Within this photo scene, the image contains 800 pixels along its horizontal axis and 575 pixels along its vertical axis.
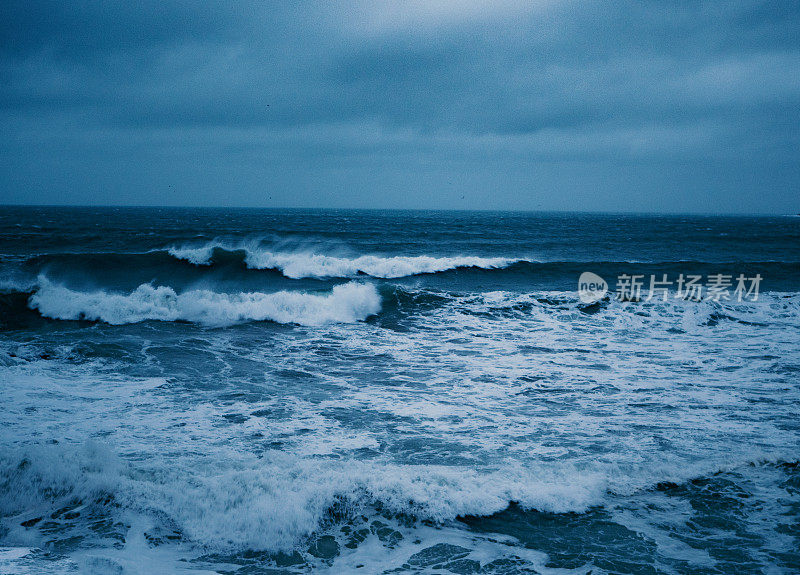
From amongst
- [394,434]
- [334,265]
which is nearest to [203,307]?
[334,265]

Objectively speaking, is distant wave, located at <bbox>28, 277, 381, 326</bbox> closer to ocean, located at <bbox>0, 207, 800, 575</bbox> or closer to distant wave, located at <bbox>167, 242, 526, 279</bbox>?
ocean, located at <bbox>0, 207, 800, 575</bbox>

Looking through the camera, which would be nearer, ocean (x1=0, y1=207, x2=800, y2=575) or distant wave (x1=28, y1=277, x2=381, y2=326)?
ocean (x1=0, y1=207, x2=800, y2=575)

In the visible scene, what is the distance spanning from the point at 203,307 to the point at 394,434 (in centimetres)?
912

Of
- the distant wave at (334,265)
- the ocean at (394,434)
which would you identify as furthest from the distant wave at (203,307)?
the distant wave at (334,265)

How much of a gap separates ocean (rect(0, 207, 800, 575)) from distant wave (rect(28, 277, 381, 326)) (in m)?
0.09

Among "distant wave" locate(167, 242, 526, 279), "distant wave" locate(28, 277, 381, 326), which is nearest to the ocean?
"distant wave" locate(28, 277, 381, 326)

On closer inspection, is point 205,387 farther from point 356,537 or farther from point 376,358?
point 356,537

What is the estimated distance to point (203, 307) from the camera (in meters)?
14.1

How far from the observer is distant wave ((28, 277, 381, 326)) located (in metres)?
13.9

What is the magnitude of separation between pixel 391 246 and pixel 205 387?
23.4 meters

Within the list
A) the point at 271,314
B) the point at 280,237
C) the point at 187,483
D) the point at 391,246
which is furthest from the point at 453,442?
the point at 280,237

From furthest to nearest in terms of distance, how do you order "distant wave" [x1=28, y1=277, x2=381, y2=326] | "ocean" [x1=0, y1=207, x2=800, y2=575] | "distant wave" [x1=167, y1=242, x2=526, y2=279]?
"distant wave" [x1=167, y1=242, x2=526, y2=279] → "distant wave" [x1=28, y1=277, x2=381, y2=326] → "ocean" [x1=0, y1=207, x2=800, y2=575]

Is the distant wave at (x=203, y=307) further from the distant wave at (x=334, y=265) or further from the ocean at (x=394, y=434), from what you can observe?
the distant wave at (x=334, y=265)

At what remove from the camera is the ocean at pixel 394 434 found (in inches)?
178
